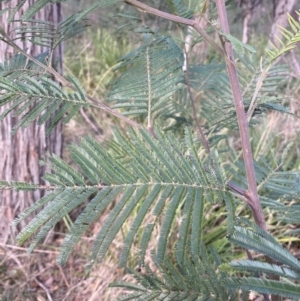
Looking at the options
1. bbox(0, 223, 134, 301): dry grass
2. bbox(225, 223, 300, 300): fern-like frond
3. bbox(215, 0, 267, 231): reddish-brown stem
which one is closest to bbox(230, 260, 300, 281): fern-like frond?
bbox(225, 223, 300, 300): fern-like frond

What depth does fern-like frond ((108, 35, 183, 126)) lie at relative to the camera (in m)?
0.68

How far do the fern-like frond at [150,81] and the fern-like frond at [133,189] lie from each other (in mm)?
133

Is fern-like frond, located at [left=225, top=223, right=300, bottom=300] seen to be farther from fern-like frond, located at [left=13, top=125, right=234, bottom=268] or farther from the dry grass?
the dry grass

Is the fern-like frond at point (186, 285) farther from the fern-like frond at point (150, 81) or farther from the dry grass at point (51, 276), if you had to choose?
the dry grass at point (51, 276)

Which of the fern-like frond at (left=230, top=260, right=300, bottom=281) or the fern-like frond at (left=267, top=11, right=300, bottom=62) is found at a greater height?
the fern-like frond at (left=267, top=11, right=300, bottom=62)


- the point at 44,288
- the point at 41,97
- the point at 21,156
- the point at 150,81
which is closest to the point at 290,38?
the point at 150,81

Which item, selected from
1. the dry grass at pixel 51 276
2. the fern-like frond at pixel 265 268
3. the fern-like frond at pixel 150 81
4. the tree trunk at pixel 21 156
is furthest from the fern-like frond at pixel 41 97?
the dry grass at pixel 51 276

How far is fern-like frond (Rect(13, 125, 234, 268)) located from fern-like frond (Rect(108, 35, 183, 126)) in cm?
13

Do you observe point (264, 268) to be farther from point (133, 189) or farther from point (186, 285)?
point (186, 285)

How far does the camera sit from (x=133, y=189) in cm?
49

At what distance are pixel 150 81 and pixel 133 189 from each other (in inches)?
10.1

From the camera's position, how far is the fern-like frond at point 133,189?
450mm

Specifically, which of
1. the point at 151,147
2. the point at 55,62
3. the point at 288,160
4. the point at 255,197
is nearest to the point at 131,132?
the point at 151,147

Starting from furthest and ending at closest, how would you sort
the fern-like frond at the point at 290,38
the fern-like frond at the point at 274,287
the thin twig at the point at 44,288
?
the thin twig at the point at 44,288 < the fern-like frond at the point at 290,38 < the fern-like frond at the point at 274,287
